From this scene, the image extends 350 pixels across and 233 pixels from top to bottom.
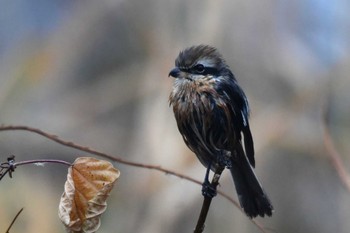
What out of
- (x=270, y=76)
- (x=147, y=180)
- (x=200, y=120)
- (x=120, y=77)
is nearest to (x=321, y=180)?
(x=270, y=76)

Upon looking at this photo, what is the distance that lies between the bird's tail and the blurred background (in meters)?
2.53

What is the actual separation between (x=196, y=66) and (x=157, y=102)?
130 inches

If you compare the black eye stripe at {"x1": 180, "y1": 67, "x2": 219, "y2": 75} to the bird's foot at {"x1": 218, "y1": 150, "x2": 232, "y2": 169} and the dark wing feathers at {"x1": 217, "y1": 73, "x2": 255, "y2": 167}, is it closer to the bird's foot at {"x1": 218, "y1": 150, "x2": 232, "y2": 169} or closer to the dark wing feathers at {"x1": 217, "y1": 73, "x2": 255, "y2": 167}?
the dark wing feathers at {"x1": 217, "y1": 73, "x2": 255, "y2": 167}

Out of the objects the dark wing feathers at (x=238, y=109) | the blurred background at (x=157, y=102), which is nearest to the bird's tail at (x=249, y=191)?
the dark wing feathers at (x=238, y=109)

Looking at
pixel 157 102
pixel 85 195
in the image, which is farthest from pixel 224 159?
pixel 157 102

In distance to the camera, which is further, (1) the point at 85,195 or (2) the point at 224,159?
(2) the point at 224,159

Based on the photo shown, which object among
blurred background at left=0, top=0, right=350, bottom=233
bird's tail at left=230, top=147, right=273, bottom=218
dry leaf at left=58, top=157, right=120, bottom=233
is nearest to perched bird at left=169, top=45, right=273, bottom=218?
bird's tail at left=230, top=147, right=273, bottom=218

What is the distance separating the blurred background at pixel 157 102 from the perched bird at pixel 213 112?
270 cm

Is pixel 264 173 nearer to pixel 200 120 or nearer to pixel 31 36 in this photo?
pixel 31 36

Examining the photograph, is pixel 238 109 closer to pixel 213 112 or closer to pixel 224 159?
pixel 213 112

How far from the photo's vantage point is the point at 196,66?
310 centimetres

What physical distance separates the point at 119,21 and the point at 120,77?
589 millimetres

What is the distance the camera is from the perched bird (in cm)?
296

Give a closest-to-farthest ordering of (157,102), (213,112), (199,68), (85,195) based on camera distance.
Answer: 1. (85,195)
2. (213,112)
3. (199,68)
4. (157,102)
